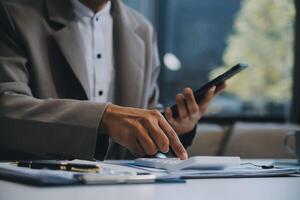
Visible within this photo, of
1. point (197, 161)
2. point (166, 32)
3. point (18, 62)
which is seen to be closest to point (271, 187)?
point (197, 161)

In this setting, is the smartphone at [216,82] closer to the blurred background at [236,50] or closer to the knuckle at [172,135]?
the knuckle at [172,135]

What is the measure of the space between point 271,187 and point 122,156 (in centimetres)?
85

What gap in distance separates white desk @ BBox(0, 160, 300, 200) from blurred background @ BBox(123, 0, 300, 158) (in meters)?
2.40

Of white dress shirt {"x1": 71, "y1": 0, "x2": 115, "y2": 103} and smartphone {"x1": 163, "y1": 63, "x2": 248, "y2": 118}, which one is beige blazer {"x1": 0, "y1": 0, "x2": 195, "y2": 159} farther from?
smartphone {"x1": 163, "y1": 63, "x2": 248, "y2": 118}

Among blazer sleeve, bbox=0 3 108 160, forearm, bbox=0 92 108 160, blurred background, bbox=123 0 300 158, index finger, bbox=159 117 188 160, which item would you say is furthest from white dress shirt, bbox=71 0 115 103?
blurred background, bbox=123 0 300 158

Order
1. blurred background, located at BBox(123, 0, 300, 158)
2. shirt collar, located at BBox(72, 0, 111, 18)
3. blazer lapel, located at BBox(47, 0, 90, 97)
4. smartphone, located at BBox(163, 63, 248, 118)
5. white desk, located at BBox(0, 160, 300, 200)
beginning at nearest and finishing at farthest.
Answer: white desk, located at BBox(0, 160, 300, 200), smartphone, located at BBox(163, 63, 248, 118), blazer lapel, located at BBox(47, 0, 90, 97), shirt collar, located at BBox(72, 0, 111, 18), blurred background, located at BBox(123, 0, 300, 158)

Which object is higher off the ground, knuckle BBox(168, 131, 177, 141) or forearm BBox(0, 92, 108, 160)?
forearm BBox(0, 92, 108, 160)

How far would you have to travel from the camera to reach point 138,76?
1.78 metres

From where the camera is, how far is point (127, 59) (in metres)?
1.78

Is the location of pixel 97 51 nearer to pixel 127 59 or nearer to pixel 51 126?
pixel 127 59

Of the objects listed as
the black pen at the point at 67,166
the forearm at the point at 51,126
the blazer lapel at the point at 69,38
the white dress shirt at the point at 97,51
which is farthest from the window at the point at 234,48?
the black pen at the point at 67,166

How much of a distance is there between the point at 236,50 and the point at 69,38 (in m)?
1.89

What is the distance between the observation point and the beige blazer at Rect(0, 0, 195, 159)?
121cm

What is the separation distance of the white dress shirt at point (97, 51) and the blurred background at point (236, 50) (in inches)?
61.0
